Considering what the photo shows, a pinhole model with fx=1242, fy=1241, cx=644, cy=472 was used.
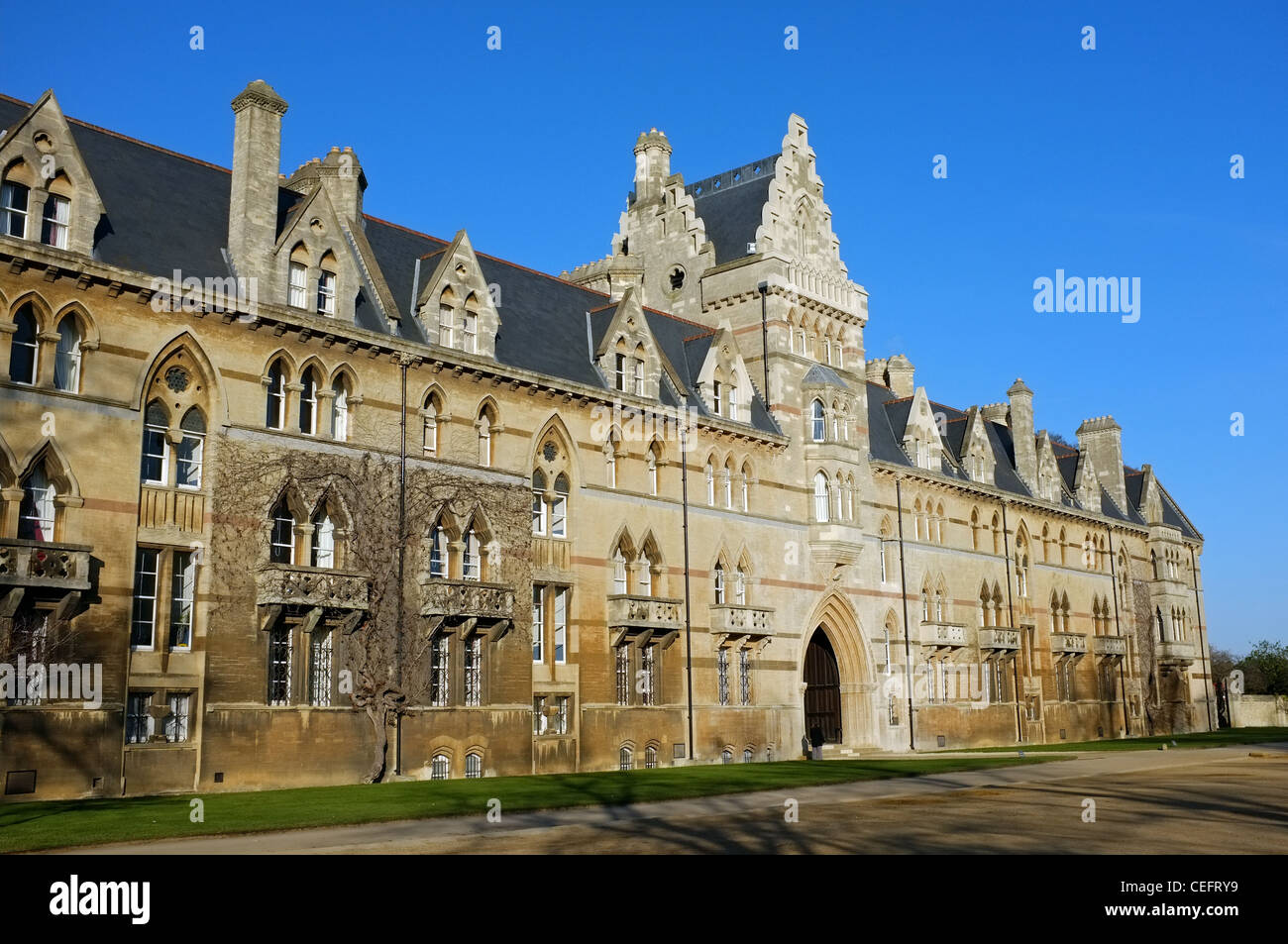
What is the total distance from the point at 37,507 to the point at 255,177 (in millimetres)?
10237

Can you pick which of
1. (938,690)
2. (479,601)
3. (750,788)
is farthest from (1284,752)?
(479,601)

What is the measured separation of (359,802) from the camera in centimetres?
2284

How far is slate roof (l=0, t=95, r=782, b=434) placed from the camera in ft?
96.9

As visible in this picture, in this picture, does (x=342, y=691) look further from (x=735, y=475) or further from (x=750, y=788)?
(x=735, y=475)

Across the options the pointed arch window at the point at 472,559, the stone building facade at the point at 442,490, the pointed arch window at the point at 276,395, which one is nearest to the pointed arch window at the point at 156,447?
the stone building facade at the point at 442,490

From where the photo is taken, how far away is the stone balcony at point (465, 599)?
3253 centimetres

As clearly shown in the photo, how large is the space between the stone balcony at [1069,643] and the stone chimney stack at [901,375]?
1485 centimetres

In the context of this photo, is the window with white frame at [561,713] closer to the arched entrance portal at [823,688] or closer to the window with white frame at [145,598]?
the window with white frame at [145,598]

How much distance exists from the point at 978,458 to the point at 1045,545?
25.8ft

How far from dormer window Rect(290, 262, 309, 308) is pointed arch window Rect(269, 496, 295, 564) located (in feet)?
17.1

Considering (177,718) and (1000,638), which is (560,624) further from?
(1000,638)

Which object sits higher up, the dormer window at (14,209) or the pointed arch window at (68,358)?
the dormer window at (14,209)

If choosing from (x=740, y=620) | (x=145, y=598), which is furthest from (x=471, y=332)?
(x=740, y=620)

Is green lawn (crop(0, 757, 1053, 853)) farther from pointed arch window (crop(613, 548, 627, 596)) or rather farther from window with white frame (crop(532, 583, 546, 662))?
pointed arch window (crop(613, 548, 627, 596))
